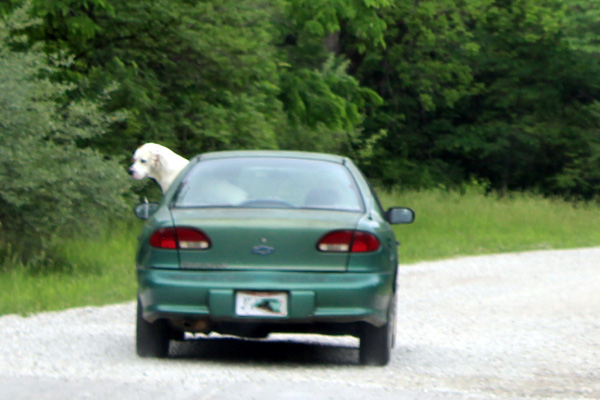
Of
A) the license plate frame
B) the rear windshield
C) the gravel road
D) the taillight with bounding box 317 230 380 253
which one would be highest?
the rear windshield

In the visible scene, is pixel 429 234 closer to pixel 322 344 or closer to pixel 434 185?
Result: pixel 322 344

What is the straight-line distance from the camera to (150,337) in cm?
823

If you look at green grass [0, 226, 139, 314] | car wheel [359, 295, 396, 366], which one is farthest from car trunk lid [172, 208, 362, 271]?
green grass [0, 226, 139, 314]

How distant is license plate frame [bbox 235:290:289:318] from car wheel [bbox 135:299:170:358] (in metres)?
0.74

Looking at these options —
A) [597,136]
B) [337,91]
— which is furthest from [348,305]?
[597,136]

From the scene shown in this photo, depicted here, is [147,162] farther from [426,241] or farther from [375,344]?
[375,344]

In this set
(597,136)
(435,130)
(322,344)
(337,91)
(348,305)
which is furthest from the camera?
(435,130)

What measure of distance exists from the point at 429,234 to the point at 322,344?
14.6m

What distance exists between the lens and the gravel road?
6.93 metres

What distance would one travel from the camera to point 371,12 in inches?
1036

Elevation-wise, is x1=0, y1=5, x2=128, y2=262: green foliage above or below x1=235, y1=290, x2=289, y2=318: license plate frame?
below

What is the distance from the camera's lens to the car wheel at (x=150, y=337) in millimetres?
8203

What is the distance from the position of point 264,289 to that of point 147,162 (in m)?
8.57

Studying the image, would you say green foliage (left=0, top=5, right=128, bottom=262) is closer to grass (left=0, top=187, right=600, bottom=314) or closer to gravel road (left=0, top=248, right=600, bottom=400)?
grass (left=0, top=187, right=600, bottom=314)
